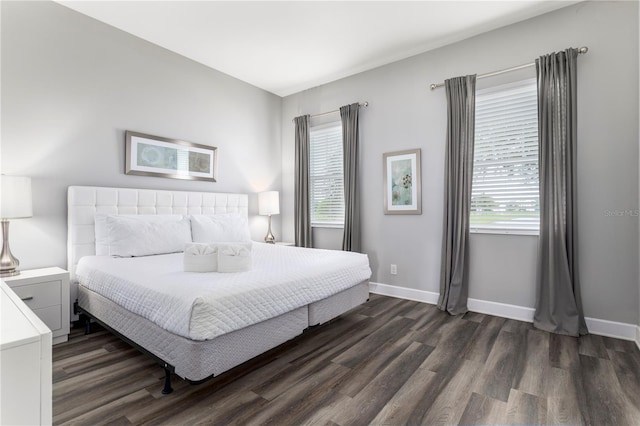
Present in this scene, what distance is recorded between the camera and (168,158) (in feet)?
12.0

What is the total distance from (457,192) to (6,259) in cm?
394

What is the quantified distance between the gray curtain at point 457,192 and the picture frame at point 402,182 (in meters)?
0.37

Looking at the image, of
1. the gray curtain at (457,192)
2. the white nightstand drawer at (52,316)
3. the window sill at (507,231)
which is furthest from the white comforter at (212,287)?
the window sill at (507,231)

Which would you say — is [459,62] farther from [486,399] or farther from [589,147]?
[486,399]

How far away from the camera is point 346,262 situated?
9.31 ft

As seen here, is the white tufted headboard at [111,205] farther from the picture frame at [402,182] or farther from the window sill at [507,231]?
the window sill at [507,231]

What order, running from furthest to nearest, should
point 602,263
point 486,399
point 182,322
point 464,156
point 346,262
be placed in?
point 464,156 < point 346,262 < point 602,263 < point 486,399 < point 182,322

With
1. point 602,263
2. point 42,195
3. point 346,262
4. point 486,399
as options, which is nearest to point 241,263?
point 346,262

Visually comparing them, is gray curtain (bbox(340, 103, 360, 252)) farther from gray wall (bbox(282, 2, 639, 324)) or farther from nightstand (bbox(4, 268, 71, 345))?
nightstand (bbox(4, 268, 71, 345))

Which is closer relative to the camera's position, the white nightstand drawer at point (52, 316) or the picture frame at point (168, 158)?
the white nightstand drawer at point (52, 316)

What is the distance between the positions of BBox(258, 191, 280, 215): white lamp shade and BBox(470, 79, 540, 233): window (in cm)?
257

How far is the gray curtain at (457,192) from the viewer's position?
320 cm

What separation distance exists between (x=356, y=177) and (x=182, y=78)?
242 centimetres

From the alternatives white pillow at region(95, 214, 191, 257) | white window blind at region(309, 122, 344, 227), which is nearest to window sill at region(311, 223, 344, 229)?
white window blind at region(309, 122, 344, 227)
